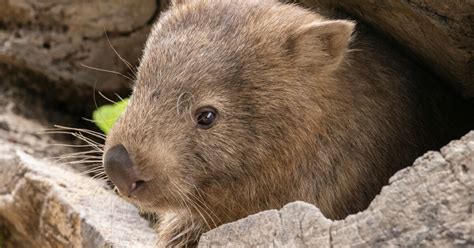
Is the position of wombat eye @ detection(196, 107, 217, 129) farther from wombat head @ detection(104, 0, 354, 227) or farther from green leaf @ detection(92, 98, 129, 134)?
green leaf @ detection(92, 98, 129, 134)

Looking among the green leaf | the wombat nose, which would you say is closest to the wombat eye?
the wombat nose

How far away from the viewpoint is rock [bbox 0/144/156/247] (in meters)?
3.73

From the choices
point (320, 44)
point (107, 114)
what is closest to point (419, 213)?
point (320, 44)

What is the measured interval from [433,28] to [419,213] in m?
1.40

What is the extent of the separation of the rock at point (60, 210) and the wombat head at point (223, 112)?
0.60 m

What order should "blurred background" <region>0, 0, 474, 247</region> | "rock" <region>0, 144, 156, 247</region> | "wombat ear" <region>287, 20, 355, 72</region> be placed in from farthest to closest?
"blurred background" <region>0, 0, 474, 247</region>
"rock" <region>0, 144, 156, 247</region>
"wombat ear" <region>287, 20, 355, 72</region>

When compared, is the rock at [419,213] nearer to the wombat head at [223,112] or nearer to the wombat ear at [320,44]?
the wombat head at [223,112]

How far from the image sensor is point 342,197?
336 centimetres

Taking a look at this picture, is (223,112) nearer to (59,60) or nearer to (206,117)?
(206,117)

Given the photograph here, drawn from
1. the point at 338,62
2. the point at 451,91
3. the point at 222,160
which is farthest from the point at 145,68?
the point at 451,91

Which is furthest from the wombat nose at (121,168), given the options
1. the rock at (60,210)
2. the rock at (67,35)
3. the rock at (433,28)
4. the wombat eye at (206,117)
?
the rock at (67,35)

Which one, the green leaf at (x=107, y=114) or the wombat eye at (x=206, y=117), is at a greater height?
the wombat eye at (x=206, y=117)

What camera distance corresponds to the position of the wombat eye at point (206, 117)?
3157 mm

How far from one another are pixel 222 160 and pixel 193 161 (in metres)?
0.12
